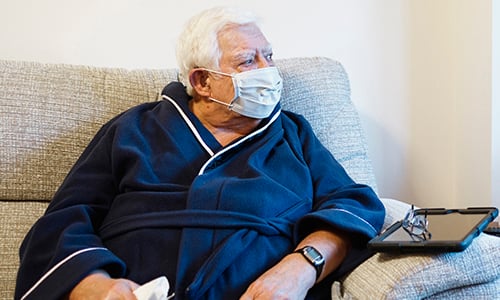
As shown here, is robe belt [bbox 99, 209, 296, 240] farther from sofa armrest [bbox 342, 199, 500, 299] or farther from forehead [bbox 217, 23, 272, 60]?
forehead [bbox 217, 23, 272, 60]

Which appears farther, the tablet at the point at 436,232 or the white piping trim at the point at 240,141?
the white piping trim at the point at 240,141

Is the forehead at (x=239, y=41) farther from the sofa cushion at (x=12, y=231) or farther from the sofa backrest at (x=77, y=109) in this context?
the sofa cushion at (x=12, y=231)

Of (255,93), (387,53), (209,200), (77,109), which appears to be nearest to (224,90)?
(255,93)

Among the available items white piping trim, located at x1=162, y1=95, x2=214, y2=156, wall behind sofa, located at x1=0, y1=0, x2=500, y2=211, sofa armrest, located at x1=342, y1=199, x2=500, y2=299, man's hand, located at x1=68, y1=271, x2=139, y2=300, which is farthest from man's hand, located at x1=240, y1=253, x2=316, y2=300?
wall behind sofa, located at x1=0, y1=0, x2=500, y2=211

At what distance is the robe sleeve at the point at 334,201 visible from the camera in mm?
1206

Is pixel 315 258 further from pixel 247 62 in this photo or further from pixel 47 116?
pixel 47 116

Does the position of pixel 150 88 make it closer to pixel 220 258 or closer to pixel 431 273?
pixel 220 258

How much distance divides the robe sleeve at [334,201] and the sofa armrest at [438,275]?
128 millimetres

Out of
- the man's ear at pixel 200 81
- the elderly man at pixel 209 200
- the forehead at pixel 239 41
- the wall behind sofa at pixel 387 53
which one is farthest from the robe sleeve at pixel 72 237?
the wall behind sofa at pixel 387 53

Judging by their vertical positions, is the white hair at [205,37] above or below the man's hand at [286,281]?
above

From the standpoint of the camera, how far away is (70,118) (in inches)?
59.7

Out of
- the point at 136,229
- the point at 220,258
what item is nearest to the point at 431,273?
the point at 220,258

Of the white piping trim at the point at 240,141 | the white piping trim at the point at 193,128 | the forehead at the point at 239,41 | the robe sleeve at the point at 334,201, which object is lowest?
the robe sleeve at the point at 334,201

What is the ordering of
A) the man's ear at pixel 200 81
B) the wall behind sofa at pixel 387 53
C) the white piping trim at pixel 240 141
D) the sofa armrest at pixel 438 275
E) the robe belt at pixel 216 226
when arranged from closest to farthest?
the sofa armrest at pixel 438 275 → the robe belt at pixel 216 226 → the white piping trim at pixel 240 141 → the man's ear at pixel 200 81 → the wall behind sofa at pixel 387 53
